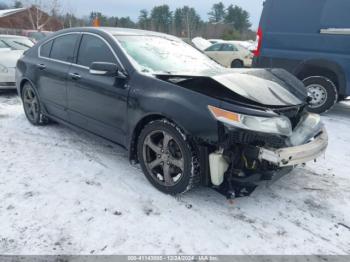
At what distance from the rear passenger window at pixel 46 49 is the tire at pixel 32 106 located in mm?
580

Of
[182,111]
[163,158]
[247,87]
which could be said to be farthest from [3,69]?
[247,87]

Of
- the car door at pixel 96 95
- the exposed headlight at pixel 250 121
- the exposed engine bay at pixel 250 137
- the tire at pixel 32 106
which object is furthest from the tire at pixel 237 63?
the exposed headlight at pixel 250 121

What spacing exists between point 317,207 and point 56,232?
7.86ft

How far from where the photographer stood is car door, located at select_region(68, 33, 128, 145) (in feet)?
11.7

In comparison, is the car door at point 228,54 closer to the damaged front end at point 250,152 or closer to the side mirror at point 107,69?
the side mirror at point 107,69

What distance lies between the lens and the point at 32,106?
5.30 metres

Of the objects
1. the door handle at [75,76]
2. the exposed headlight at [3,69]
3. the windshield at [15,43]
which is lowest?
the exposed headlight at [3,69]

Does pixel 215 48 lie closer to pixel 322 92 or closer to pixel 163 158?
pixel 322 92

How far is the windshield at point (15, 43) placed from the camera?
8.75m

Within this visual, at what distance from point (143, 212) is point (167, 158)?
557 mm

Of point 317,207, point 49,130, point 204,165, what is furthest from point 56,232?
point 49,130

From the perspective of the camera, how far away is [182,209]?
9.99 feet

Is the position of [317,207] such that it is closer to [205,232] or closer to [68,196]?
[205,232]

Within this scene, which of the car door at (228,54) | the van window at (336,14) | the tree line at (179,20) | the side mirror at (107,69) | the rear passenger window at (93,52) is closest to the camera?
the side mirror at (107,69)
